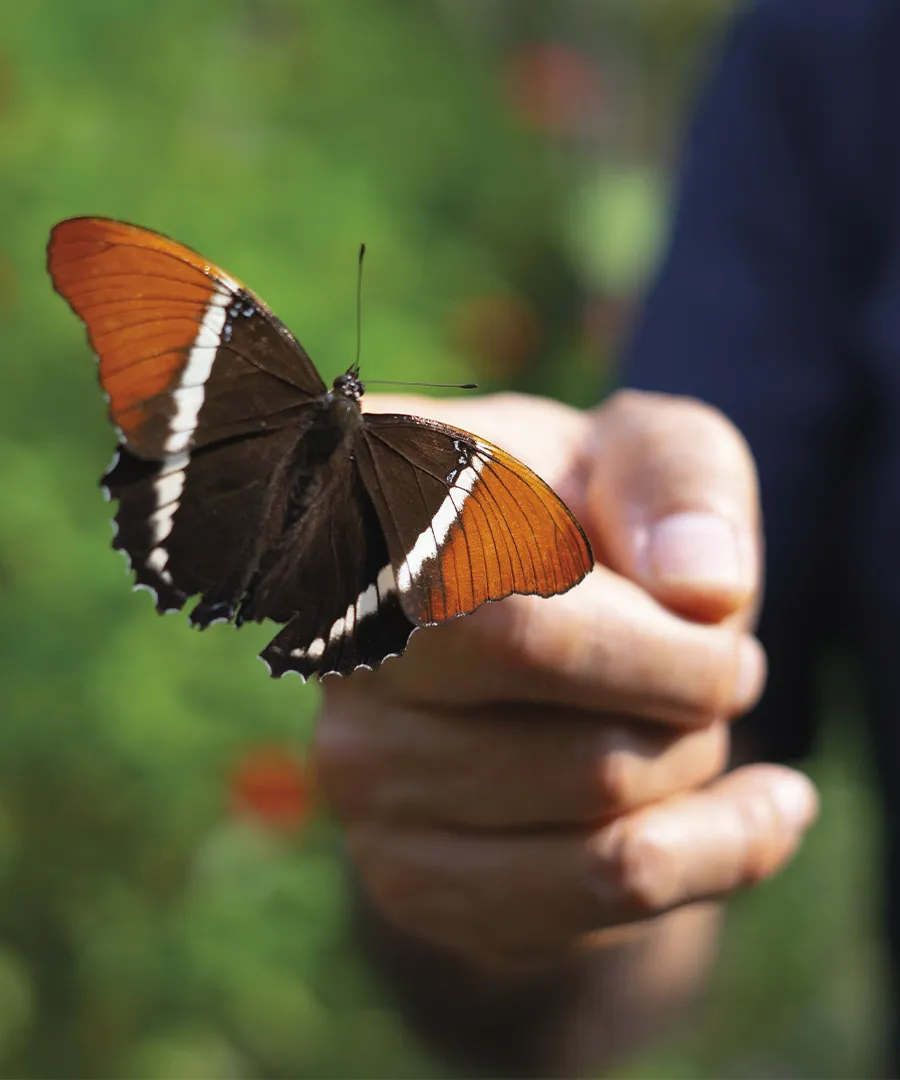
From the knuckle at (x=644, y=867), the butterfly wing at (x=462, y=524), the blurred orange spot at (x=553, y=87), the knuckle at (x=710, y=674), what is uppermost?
the blurred orange spot at (x=553, y=87)

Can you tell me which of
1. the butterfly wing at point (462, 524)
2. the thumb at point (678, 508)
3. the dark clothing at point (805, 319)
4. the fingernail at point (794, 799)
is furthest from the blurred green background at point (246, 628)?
the butterfly wing at point (462, 524)

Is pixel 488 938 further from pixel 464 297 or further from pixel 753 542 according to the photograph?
pixel 464 297

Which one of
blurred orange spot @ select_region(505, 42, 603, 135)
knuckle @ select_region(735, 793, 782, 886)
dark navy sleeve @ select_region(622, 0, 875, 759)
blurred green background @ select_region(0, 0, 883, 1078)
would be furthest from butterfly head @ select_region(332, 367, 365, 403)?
blurred orange spot @ select_region(505, 42, 603, 135)

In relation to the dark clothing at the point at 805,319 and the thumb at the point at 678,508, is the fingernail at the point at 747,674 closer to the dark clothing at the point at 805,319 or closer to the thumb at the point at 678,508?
the thumb at the point at 678,508

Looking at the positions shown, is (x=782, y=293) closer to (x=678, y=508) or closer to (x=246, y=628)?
(x=678, y=508)

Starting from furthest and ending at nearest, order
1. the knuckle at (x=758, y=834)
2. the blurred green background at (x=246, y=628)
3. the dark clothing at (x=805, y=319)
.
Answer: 1. the blurred green background at (x=246, y=628)
2. the dark clothing at (x=805, y=319)
3. the knuckle at (x=758, y=834)

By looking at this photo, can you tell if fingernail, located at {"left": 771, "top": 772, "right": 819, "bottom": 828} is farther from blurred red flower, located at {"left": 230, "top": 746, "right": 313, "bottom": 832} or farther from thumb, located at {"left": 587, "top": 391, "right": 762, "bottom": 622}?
blurred red flower, located at {"left": 230, "top": 746, "right": 313, "bottom": 832}

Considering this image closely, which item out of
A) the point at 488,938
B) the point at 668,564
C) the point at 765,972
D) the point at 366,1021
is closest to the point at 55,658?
the point at 366,1021
